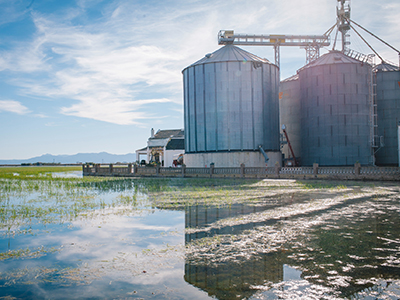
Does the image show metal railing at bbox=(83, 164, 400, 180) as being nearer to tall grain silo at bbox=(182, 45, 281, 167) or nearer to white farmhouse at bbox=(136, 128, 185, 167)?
→ tall grain silo at bbox=(182, 45, 281, 167)

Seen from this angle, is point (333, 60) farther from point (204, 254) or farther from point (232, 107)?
point (204, 254)

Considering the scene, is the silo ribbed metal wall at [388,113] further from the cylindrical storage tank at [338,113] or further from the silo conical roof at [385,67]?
the cylindrical storage tank at [338,113]

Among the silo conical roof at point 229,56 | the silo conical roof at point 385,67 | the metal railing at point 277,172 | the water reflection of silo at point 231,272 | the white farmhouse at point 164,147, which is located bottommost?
the water reflection of silo at point 231,272

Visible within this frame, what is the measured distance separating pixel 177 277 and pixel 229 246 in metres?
2.51

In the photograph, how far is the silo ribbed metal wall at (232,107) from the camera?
45.4 meters

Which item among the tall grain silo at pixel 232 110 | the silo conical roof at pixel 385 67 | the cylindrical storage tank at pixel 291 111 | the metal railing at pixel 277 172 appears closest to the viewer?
the metal railing at pixel 277 172

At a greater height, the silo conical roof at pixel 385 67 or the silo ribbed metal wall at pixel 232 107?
the silo conical roof at pixel 385 67

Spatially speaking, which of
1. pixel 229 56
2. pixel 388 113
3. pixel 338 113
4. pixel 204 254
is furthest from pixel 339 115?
pixel 204 254

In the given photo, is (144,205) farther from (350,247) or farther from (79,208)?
(350,247)

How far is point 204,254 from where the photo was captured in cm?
846

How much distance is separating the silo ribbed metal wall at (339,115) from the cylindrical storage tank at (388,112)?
4.17 m

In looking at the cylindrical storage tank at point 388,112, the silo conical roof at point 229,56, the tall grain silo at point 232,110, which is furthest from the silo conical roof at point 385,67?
the silo conical roof at point 229,56

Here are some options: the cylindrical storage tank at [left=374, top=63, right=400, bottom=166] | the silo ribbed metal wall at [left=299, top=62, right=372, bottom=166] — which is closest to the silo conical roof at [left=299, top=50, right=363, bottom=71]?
the silo ribbed metal wall at [left=299, top=62, right=372, bottom=166]

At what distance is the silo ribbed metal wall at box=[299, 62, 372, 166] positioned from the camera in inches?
1766
